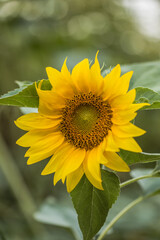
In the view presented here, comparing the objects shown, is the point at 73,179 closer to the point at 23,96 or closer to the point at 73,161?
the point at 73,161

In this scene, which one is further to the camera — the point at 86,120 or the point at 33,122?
the point at 86,120

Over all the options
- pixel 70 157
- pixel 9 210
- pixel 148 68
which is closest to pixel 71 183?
pixel 70 157

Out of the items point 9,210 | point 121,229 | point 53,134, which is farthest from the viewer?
point 9,210

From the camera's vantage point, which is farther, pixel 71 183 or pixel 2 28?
pixel 2 28

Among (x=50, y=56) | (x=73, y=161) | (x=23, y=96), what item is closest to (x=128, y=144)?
(x=73, y=161)

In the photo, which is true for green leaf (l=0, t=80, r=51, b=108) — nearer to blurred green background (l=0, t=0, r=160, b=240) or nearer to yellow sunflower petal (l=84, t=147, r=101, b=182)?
yellow sunflower petal (l=84, t=147, r=101, b=182)

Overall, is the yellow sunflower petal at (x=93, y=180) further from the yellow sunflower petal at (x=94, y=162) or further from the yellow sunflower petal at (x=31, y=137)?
the yellow sunflower petal at (x=31, y=137)

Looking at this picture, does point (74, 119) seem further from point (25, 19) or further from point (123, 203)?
point (25, 19)
